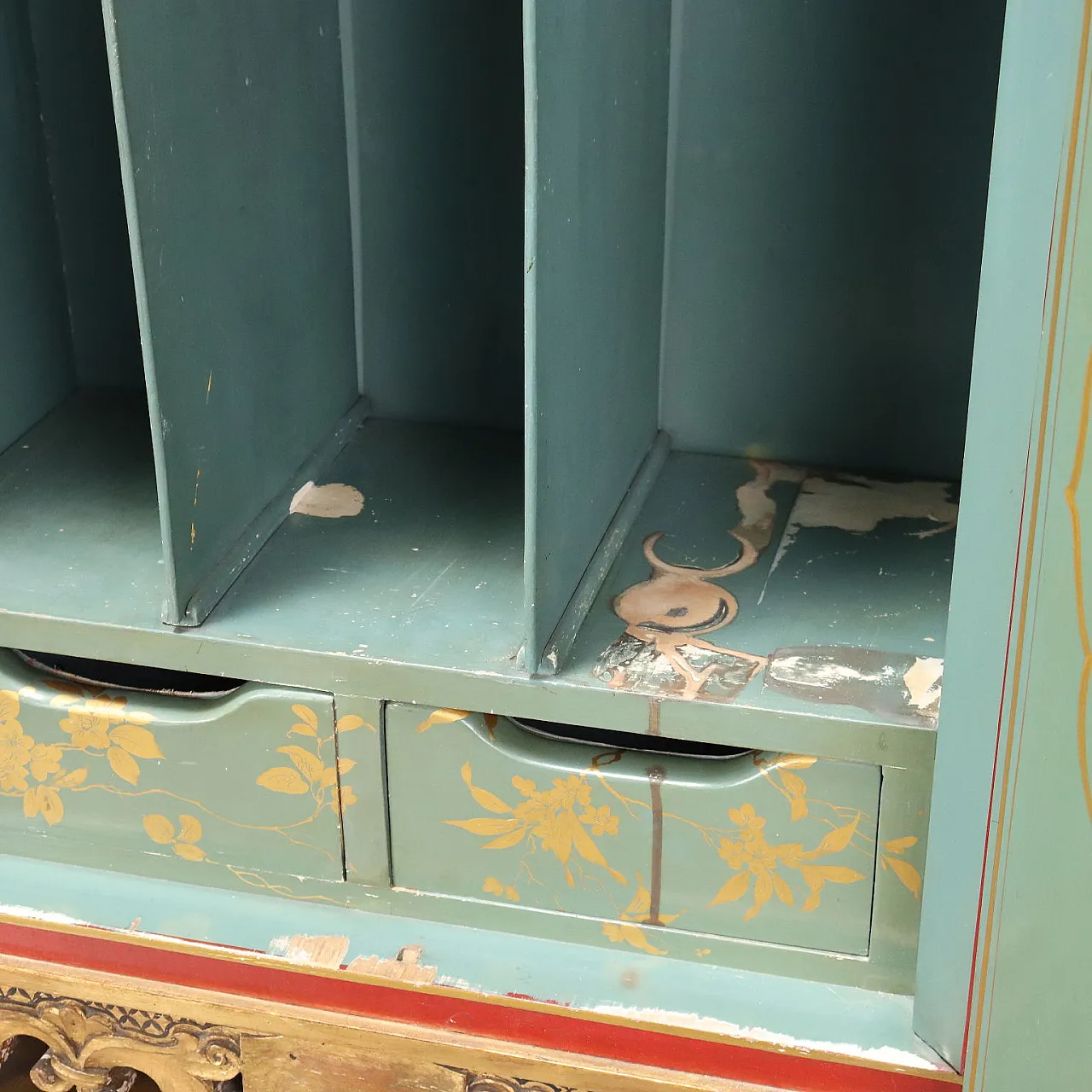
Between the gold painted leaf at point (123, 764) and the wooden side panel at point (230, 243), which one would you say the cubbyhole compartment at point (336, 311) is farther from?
the gold painted leaf at point (123, 764)

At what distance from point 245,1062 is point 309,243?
656 millimetres

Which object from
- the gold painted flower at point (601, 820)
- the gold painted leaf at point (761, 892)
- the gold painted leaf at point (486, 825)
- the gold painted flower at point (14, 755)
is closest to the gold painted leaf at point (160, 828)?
the gold painted flower at point (14, 755)

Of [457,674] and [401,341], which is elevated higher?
[401,341]

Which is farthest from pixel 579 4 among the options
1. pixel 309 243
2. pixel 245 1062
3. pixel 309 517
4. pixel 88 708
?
pixel 245 1062

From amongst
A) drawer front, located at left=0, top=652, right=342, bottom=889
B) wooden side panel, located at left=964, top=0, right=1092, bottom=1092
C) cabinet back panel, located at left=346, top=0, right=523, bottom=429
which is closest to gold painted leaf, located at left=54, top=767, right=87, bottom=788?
drawer front, located at left=0, top=652, right=342, bottom=889

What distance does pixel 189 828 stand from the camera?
1168 mm

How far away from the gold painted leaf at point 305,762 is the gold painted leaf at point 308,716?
0.08 ft

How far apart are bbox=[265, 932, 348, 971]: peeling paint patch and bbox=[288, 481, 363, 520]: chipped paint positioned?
35cm

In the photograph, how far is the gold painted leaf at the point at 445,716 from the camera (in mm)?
1071

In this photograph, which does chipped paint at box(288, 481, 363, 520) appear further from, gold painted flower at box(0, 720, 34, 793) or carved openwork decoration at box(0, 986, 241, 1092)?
carved openwork decoration at box(0, 986, 241, 1092)

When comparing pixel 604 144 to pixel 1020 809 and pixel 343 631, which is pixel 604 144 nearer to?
pixel 343 631

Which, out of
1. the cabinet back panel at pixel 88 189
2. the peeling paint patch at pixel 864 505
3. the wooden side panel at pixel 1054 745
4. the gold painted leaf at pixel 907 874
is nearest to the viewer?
→ the wooden side panel at pixel 1054 745

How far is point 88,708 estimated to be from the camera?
115 cm

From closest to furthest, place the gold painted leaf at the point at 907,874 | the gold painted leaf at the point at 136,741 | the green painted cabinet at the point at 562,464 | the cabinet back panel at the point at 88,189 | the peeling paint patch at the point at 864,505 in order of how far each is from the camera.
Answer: the green painted cabinet at the point at 562,464 < the gold painted leaf at the point at 907,874 < the gold painted leaf at the point at 136,741 < the peeling paint patch at the point at 864,505 < the cabinet back panel at the point at 88,189
